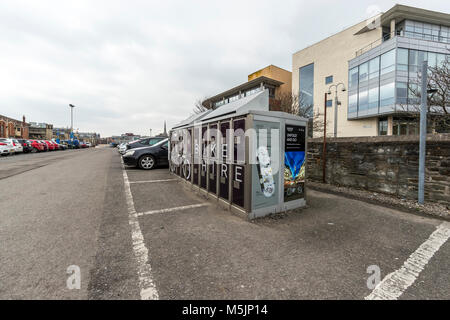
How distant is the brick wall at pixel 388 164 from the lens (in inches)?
182

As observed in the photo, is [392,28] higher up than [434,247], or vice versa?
[392,28]

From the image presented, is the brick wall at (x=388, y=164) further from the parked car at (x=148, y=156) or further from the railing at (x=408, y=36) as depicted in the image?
the railing at (x=408, y=36)

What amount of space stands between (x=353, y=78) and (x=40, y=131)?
8636 centimetres

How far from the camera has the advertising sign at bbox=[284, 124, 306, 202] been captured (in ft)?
14.2

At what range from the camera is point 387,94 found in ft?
71.4

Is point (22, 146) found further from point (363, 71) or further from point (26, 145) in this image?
point (363, 71)

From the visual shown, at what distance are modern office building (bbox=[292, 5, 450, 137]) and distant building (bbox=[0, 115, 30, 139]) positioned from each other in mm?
60297

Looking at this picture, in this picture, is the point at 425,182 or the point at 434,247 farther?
the point at 425,182

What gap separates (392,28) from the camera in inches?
909

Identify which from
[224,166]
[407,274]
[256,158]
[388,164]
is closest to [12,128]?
[224,166]
